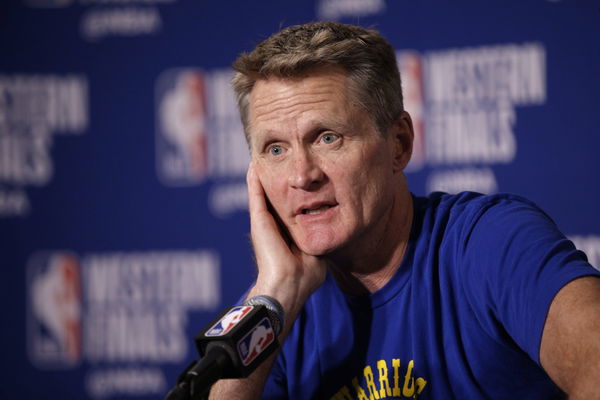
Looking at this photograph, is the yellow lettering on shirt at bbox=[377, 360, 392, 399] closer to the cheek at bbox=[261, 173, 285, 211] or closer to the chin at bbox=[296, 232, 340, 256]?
the chin at bbox=[296, 232, 340, 256]

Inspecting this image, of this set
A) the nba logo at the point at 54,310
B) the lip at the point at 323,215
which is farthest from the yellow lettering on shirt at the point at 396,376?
the nba logo at the point at 54,310

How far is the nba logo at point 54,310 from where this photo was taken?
2.55 m

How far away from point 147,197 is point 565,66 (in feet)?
5.24

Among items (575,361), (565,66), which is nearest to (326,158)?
(575,361)

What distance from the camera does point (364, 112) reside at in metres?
1.33

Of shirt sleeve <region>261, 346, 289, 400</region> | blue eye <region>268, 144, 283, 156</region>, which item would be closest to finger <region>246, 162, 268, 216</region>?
blue eye <region>268, 144, 283, 156</region>

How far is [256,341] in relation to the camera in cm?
88

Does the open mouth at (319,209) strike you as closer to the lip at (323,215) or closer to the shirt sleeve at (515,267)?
the lip at (323,215)

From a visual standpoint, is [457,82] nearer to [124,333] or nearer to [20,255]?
[124,333]

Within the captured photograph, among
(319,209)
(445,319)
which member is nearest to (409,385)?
(445,319)

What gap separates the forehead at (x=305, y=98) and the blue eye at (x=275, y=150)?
41mm

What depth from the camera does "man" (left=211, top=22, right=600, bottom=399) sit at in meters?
1.22

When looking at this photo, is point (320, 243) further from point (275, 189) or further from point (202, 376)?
point (202, 376)

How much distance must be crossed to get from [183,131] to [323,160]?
1.34 metres
